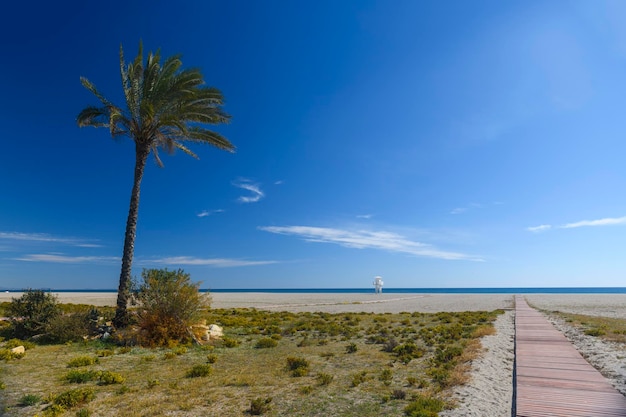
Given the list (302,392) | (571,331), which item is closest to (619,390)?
(302,392)

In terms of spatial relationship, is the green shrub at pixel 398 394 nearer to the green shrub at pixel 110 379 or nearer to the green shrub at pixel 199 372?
the green shrub at pixel 199 372

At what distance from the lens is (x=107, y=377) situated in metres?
9.20

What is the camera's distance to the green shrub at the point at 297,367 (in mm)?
10141

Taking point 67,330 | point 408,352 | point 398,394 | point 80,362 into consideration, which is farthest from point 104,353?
point 408,352

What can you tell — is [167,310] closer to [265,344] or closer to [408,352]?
[265,344]

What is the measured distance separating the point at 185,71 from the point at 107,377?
14.5m

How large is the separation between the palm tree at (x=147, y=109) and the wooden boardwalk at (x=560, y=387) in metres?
15.7

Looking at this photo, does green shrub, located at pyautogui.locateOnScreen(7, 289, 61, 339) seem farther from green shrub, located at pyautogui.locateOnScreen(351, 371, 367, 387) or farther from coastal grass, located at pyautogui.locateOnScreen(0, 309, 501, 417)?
green shrub, located at pyautogui.locateOnScreen(351, 371, 367, 387)

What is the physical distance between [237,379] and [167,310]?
6657 mm

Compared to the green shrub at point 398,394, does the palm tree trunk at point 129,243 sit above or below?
above

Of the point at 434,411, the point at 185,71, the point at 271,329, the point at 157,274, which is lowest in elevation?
the point at 271,329

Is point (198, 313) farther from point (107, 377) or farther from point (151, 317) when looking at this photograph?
point (107, 377)

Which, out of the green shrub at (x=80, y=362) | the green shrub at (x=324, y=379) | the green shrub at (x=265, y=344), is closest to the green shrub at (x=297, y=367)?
the green shrub at (x=324, y=379)

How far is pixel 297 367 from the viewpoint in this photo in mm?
10812
